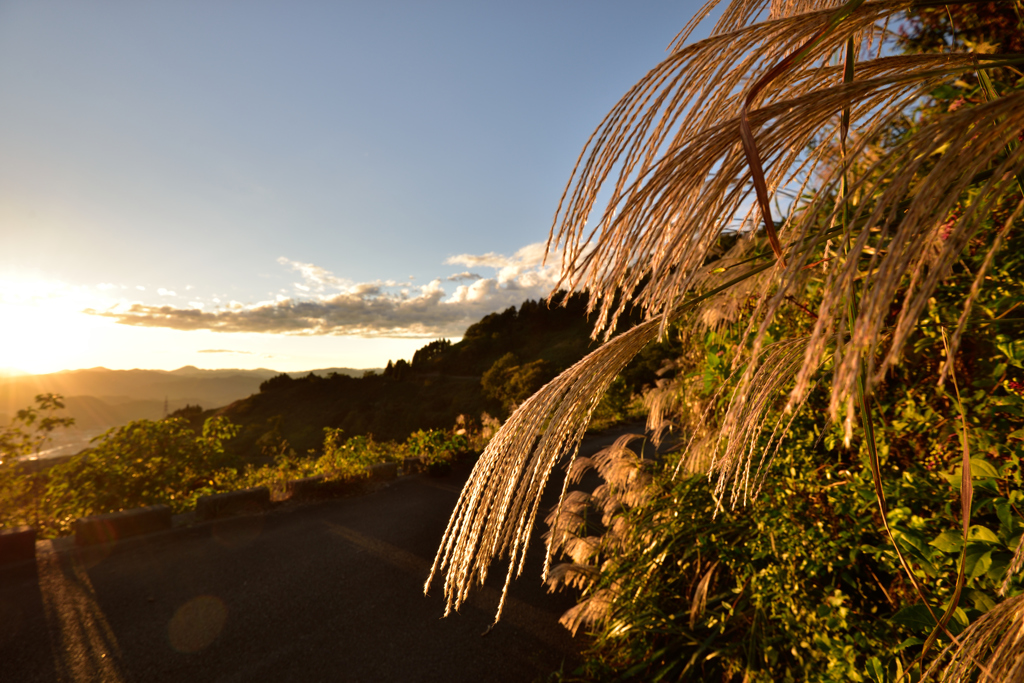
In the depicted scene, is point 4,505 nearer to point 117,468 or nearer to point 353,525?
point 117,468

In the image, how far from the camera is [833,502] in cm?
248

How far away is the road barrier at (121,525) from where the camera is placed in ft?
19.5

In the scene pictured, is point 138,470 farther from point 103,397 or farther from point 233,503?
point 103,397

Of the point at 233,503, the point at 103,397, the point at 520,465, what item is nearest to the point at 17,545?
the point at 233,503

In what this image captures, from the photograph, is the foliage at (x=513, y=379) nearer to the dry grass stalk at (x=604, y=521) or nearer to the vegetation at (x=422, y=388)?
the vegetation at (x=422, y=388)

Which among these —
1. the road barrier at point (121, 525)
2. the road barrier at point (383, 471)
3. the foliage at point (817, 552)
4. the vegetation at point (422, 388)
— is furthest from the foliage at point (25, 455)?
the vegetation at point (422, 388)

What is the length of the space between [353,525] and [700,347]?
5.49 metres

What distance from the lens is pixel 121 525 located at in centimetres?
618

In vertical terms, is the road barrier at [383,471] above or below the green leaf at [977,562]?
below

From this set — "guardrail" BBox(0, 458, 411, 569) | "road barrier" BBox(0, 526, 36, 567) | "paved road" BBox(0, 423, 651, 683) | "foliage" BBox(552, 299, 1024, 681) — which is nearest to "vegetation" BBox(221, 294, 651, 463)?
"guardrail" BBox(0, 458, 411, 569)

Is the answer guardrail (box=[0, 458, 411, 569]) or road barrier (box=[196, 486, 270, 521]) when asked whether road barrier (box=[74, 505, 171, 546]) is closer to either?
guardrail (box=[0, 458, 411, 569])

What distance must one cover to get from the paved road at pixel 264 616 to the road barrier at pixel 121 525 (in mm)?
248

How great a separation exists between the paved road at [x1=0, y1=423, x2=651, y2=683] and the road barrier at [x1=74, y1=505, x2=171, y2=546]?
0.81 feet

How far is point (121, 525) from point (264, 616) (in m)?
3.25
